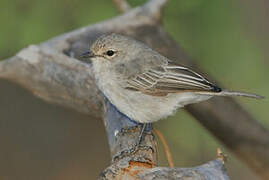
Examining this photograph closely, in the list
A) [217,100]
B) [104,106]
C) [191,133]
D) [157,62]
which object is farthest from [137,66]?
[191,133]

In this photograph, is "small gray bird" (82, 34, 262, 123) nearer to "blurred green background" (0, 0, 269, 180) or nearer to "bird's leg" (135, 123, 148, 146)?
"bird's leg" (135, 123, 148, 146)

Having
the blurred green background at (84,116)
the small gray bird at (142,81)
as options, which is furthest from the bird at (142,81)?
the blurred green background at (84,116)

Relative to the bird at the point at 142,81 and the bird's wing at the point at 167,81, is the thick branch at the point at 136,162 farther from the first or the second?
the bird's wing at the point at 167,81

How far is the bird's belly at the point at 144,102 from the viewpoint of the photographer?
182 inches

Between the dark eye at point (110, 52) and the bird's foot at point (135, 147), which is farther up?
the dark eye at point (110, 52)

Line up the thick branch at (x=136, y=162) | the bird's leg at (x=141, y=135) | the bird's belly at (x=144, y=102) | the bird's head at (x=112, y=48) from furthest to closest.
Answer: the bird's head at (x=112, y=48)
the bird's belly at (x=144, y=102)
the bird's leg at (x=141, y=135)
the thick branch at (x=136, y=162)

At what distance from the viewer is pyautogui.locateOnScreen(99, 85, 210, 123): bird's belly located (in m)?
4.63

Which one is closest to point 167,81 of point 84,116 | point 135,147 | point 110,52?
point 110,52

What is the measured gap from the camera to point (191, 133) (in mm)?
6719

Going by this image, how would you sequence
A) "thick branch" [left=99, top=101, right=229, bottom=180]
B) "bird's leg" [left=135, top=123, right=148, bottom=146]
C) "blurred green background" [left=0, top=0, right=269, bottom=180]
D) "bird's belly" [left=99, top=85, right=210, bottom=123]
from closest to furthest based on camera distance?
"thick branch" [left=99, top=101, right=229, bottom=180] < "bird's leg" [left=135, top=123, right=148, bottom=146] < "bird's belly" [left=99, top=85, right=210, bottom=123] < "blurred green background" [left=0, top=0, right=269, bottom=180]

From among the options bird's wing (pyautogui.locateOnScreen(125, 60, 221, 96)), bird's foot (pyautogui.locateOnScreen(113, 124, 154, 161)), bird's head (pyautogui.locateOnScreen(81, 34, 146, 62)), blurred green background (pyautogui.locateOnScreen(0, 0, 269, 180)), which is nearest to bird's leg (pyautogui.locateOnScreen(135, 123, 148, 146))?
bird's foot (pyautogui.locateOnScreen(113, 124, 154, 161))

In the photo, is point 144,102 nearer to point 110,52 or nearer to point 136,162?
point 110,52

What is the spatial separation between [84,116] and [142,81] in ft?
10.8

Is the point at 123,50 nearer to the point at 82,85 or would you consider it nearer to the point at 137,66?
the point at 137,66
